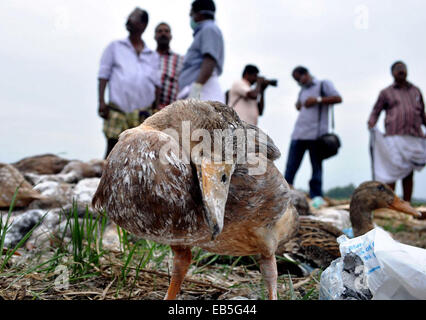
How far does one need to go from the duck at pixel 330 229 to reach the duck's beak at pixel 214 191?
1.27m

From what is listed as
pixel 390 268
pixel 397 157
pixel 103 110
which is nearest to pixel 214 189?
pixel 390 268

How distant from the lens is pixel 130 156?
1.21m

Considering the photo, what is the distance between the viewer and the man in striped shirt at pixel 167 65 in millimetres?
4852

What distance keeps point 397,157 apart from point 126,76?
4.31 meters

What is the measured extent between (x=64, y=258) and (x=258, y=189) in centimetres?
144

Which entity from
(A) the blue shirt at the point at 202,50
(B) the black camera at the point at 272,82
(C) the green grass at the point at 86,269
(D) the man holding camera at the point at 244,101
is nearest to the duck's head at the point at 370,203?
(C) the green grass at the point at 86,269

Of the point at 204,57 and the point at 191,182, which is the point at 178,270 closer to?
the point at 191,182

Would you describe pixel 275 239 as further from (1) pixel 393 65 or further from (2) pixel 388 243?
(1) pixel 393 65

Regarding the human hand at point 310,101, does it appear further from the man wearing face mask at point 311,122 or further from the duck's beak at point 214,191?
the duck's beak at point 214,191

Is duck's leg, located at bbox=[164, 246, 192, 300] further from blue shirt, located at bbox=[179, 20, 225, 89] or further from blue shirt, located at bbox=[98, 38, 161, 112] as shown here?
blue shirt, located at bbox=[98, 38, 161, 112]

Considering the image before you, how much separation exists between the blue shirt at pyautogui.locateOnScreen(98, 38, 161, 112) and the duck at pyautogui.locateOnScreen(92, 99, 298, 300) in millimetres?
2986

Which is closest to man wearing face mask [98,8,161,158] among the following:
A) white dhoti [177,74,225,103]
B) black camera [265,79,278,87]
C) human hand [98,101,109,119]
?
human hand [98,101,109,119]

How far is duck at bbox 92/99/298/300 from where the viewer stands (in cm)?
116

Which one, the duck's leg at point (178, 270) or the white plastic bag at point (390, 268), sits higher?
the white plastic bag at point (390, 268)
